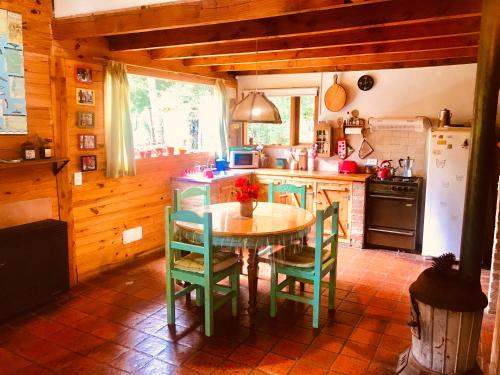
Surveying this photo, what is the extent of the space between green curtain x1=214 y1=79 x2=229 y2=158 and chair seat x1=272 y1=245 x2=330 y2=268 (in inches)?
111

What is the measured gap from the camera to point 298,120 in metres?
6.20

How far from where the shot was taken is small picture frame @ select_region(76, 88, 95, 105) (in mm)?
3895

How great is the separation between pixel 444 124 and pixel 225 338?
12.1 feet

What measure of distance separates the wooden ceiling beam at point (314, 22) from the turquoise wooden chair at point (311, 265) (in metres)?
1.48

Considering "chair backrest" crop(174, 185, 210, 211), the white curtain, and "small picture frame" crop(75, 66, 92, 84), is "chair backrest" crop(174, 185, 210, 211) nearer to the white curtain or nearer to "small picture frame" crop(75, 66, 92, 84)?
"small picture frame" crop(75, 66, 92, 84)

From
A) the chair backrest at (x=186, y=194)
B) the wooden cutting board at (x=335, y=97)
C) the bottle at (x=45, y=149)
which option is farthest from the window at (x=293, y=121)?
the bottle at (x=45, y=149)

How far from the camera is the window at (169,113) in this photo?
16.2ft

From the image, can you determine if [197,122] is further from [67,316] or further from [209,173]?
[67,316]

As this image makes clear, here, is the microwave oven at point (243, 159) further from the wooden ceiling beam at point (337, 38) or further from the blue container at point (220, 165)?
the wooden ceiling beam at point (337, 38)

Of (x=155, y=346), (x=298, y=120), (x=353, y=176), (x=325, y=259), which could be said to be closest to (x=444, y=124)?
(x=353, y=176)

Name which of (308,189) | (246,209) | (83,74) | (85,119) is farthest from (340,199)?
(83,74)

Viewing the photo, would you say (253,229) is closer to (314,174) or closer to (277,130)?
(314,174)

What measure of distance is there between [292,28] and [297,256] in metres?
1.93

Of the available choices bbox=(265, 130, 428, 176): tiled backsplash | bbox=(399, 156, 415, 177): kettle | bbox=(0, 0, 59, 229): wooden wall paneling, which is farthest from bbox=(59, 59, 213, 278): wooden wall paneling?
bbox=(399, 156, 415, 177): kettle
